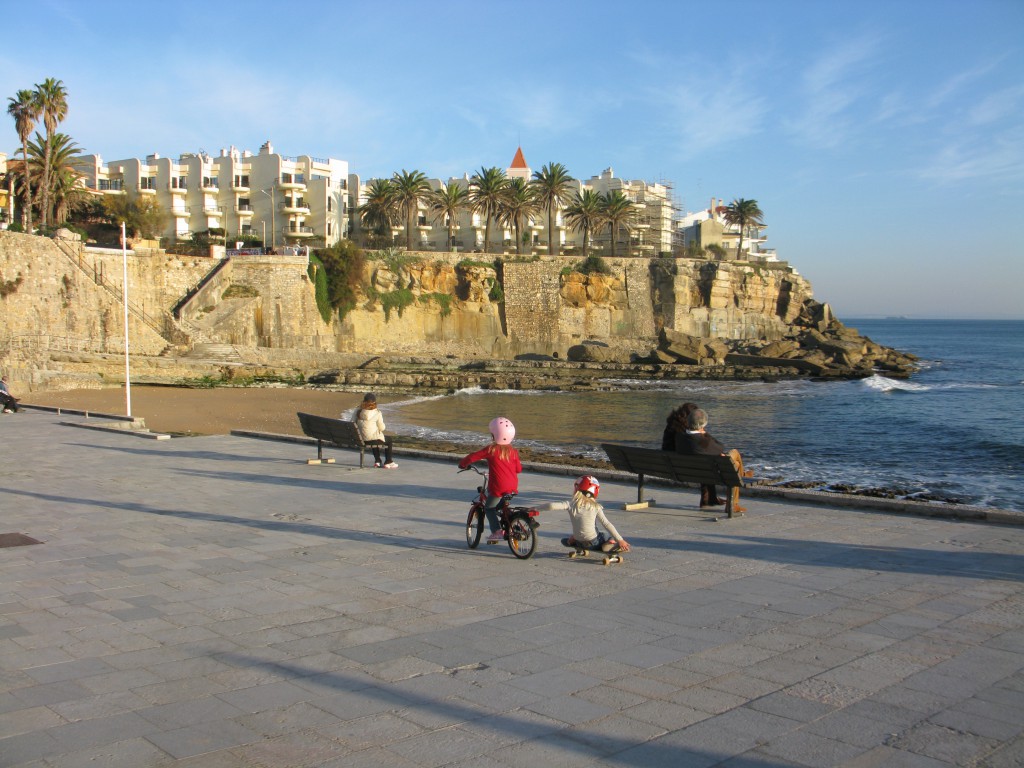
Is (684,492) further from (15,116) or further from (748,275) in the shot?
(748,275)

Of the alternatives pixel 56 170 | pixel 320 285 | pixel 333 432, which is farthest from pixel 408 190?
pixel 333 432

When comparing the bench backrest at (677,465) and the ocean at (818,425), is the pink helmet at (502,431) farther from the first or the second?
the ocean at (818,425)

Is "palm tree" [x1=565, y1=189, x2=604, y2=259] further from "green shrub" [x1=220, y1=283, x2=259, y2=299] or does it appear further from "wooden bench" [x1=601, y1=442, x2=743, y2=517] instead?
"wooden bench" [x1=601, y1=442, x2=743, y2=517]

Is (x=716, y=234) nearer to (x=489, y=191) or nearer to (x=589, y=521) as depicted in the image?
(x=489, y=191)

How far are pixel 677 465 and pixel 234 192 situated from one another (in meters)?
68.1

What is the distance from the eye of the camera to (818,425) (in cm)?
3041

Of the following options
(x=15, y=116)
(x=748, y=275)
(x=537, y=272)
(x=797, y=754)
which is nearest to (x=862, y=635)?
(x=797, y=754)

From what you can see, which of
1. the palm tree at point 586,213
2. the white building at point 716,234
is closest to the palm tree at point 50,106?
the palm tree at point 586,213

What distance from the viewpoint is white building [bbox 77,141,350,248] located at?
70.4 meters

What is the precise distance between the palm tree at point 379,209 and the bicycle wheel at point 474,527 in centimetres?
6290

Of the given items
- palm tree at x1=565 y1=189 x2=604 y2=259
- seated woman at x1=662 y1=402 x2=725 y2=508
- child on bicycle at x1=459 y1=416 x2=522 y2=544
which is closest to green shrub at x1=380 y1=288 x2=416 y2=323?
palm tree at x1=565 y1=189 x2=604 y2=259

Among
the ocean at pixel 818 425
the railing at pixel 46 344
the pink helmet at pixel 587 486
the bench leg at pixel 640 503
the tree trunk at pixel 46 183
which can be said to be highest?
the tree trunk at pixel 46 183

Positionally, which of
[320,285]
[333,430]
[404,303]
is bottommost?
[333,430]

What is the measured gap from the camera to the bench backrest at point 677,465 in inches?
367
